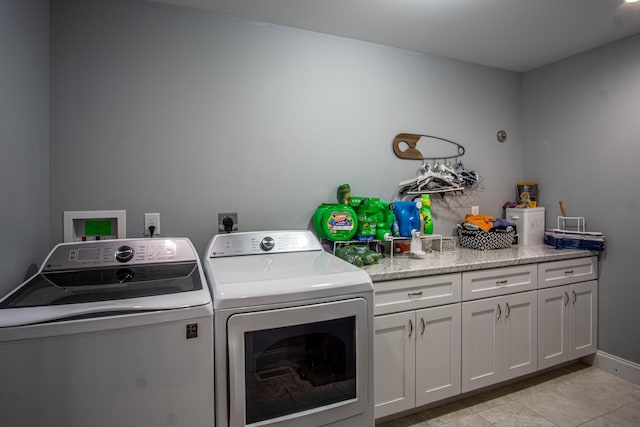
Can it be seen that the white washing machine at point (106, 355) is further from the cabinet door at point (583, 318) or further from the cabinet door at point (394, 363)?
the cabinet door at point (583, 318)

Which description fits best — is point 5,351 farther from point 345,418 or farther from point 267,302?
point 345,418

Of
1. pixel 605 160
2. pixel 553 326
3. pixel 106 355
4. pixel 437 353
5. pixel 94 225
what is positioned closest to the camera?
pixel 106 355

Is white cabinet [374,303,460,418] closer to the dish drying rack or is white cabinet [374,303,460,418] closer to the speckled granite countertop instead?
the speckled granite countertop

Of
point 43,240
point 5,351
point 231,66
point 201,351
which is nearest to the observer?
point 5,351

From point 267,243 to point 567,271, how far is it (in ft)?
7.03

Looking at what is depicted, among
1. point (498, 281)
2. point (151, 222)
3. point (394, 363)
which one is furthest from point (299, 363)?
point (498, 281)

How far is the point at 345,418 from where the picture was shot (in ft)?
4.73

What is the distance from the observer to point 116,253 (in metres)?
1.59

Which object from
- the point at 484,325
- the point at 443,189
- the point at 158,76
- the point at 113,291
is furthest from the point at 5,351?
the point at 443,189

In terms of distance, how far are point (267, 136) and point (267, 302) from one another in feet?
3.89

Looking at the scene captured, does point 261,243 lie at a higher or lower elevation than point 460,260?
higher

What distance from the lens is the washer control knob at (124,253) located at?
1.58 meters

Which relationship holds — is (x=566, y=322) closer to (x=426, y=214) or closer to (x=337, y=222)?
(x=426, y=214)

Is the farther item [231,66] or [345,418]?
[231,66]
